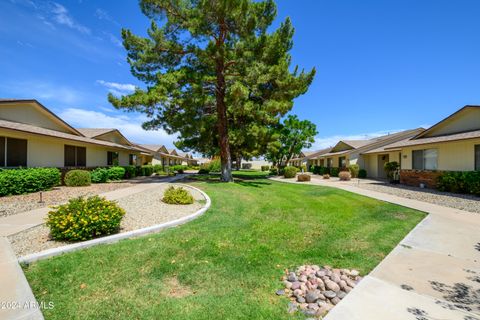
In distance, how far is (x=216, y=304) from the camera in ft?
11.5

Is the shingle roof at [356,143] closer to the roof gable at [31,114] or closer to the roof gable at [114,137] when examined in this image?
the roof gable at [114,137]

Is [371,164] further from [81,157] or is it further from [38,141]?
[38,141]

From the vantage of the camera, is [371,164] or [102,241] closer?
[102,241]

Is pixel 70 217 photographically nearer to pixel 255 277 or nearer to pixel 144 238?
pixel 144 238

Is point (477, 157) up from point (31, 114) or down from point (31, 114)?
down

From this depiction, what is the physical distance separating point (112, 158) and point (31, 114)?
859 cm

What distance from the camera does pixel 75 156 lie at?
1803 cm

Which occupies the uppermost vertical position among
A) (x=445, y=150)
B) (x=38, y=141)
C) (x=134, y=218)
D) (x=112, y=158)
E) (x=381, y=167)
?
(x=38, y=141)

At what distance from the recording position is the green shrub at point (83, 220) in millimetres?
5359

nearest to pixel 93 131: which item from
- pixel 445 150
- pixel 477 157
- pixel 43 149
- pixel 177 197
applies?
pixel 43 149

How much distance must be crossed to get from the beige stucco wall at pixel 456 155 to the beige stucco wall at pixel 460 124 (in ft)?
5.81

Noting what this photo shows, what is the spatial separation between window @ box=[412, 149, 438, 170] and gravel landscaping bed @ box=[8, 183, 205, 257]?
15221mm

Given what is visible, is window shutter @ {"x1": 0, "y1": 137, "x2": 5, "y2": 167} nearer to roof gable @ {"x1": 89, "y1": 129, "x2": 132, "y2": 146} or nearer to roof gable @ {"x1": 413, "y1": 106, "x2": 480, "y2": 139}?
roof gable @ {"x1": 89, "y1": 129, "x2": 132, "y2": 146}

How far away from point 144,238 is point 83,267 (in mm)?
1555
